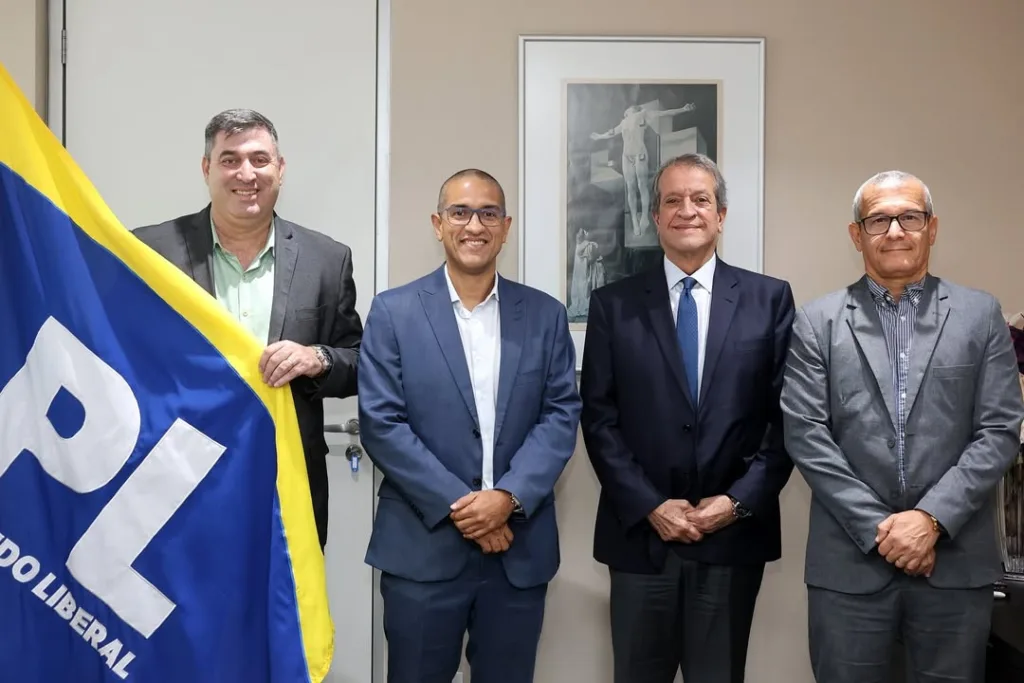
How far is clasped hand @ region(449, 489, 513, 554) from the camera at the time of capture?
6.98ft

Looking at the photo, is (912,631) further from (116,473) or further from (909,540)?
(116,473)

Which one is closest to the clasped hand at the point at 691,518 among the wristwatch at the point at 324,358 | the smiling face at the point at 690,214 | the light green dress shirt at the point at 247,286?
the smiling face at the point at 690,214

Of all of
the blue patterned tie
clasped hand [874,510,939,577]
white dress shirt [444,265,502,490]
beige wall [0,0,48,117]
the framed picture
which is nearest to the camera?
clasped hand [874,510,939,577]

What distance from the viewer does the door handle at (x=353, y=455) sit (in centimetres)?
283

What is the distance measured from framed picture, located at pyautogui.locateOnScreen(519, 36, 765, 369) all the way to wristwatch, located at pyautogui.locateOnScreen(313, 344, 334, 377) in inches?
37.0

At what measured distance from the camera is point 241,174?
2.26 m

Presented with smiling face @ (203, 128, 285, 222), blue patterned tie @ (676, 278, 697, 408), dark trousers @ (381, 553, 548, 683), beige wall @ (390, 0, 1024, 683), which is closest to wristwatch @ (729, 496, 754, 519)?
blue patterned tie @ (676, 278, 697, 408)

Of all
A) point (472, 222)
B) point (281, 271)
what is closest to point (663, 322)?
point (472, 222)

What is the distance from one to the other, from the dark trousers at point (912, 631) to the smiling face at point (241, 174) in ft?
5.66

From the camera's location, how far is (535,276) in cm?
295

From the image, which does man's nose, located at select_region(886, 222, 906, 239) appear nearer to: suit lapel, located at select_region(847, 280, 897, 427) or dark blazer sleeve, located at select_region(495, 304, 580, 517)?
suit lapel, located at select_region(847, 280, 897, 427)

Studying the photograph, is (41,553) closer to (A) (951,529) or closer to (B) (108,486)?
(B) (108,486)

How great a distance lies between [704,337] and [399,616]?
1.08m

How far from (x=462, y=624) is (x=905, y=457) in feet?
3.79
